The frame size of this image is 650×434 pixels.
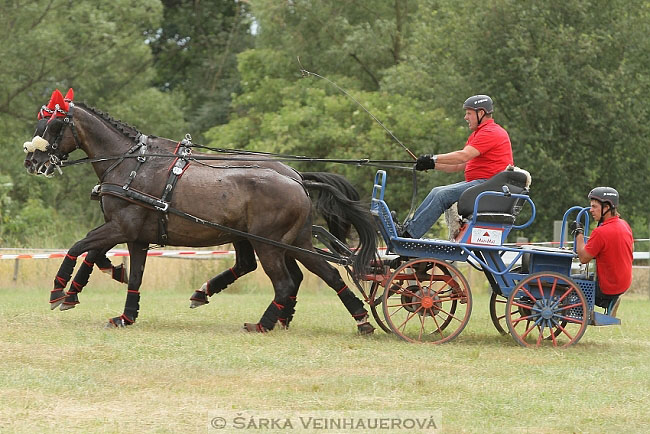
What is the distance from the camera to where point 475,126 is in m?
9.98

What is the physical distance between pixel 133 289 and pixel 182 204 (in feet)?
3.07

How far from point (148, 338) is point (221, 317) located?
2.62 metres

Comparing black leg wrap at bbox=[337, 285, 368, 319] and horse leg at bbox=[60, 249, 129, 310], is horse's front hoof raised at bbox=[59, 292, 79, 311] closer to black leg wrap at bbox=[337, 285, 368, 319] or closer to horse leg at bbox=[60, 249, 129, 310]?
horse leg at bbox=[60, 249, 129, 310]

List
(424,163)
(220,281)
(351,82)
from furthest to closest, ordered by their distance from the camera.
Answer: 1. (351,82)
2. (220,281)
3. (424,163)

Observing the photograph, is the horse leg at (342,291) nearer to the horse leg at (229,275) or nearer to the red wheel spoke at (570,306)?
the horse leg at (229,275)

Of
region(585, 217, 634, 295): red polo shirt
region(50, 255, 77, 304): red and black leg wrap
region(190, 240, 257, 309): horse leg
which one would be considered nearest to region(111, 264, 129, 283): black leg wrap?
region(50, 255, 77, 304): red and black leg wrap

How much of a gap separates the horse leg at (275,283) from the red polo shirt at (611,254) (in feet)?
9.18

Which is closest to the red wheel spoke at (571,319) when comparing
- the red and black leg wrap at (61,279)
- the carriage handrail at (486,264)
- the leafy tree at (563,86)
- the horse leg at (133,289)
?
the carriage handrail at (486,264)

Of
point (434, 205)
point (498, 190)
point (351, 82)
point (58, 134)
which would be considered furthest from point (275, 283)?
point (351, 82)

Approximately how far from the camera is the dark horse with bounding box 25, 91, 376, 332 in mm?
10414

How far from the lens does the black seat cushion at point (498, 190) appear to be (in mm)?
9734

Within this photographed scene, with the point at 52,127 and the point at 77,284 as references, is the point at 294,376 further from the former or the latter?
the point at 52,127

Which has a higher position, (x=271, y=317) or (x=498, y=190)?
(x=498, y=190)

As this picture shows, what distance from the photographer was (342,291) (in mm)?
10531
